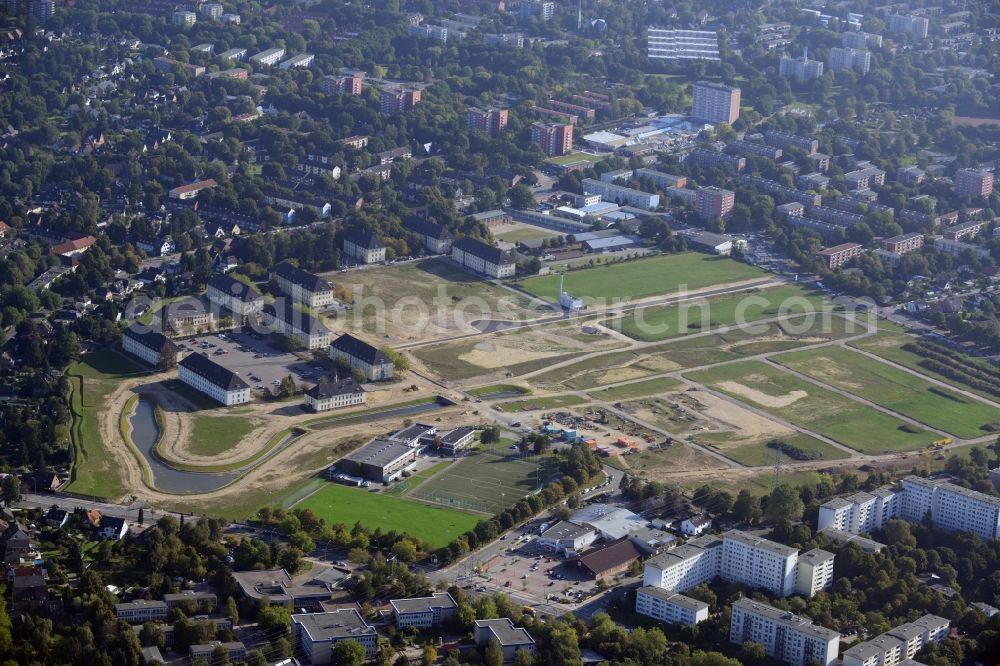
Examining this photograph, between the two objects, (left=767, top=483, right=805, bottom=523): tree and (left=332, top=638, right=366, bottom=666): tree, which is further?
(left=767, top=483, right=805, bottom=523): tree

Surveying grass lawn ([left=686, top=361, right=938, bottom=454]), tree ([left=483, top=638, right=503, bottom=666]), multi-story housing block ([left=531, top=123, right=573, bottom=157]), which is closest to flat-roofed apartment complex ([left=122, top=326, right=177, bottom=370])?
grass lawn ([left=686, top=361, right=938, bottom=454])

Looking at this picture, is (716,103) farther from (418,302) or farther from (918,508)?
(918,508)

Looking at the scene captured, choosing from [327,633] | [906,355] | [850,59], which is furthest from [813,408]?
[850,59]

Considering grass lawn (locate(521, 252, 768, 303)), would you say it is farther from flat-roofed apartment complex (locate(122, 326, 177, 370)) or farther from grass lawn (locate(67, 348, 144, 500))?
grass lawn (locate(67, 348, 144, 500))

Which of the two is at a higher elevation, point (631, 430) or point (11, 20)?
point (11, 20)

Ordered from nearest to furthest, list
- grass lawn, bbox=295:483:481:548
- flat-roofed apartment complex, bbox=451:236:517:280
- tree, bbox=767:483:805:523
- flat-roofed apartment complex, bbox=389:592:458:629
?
flat-roofed apartment complex, bbox=389:592:458:629 < grass lawn, bbox=295:483:481:548 < tree, bbox=767:483:805:523 < flat-roofed apartment complex, bbox=451:236:517:280

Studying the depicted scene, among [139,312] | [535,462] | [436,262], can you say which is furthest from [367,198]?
[535,462]

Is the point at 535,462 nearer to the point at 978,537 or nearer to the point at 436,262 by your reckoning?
the point at 978,537
